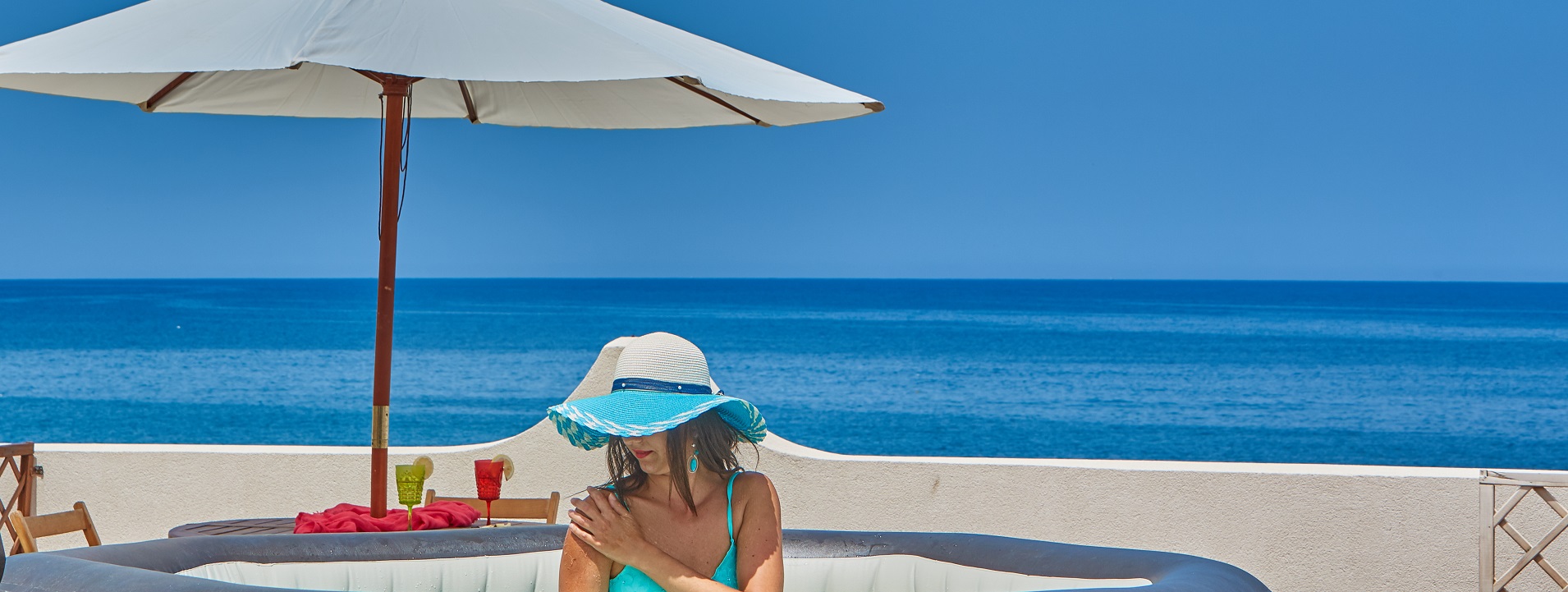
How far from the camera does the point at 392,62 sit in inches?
109

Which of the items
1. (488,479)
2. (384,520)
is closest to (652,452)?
(384,520)

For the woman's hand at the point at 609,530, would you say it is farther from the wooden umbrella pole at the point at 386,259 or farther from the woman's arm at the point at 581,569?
the wooden umbrella pole at the point at 386,259

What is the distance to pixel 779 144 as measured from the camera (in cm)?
6188

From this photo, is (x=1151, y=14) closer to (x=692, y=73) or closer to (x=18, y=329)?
(x=18, y=329)

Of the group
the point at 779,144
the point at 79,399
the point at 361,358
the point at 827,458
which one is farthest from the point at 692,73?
the point at 779,144

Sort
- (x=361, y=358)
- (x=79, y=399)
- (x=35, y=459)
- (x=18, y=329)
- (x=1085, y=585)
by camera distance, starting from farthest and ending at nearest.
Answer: (x=18, y=329) < (x=361, y=358) < (x=79, y=399) < (x=35, y=459) < (x=1085, y=585)

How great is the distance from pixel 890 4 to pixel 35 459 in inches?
2356

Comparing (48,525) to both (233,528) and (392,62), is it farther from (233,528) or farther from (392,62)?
(392,62)

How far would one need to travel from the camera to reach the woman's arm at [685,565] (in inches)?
88.5

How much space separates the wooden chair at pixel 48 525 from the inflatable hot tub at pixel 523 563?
3.86 ft

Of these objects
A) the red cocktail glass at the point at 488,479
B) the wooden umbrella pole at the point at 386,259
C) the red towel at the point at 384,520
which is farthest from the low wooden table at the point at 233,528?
the red cocktail glass at the point at 488,479

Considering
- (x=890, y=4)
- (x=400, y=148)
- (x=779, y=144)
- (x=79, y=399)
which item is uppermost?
(x=890, y=4)

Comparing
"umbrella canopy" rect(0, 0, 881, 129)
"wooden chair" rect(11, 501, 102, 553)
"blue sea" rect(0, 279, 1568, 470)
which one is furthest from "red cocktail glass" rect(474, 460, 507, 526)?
"blue sea" rect(0, 279, 1568, 470)

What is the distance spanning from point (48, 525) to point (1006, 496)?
3.23 m
